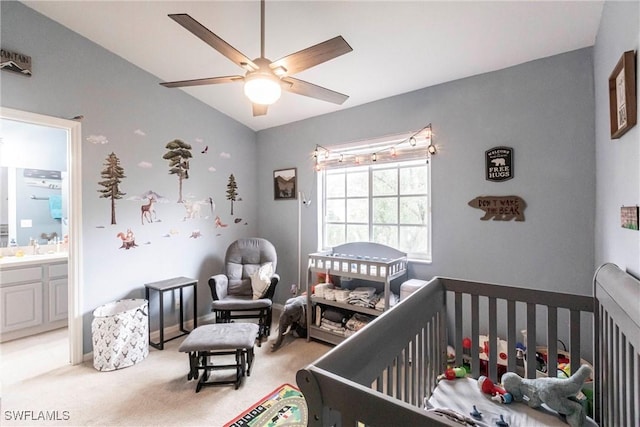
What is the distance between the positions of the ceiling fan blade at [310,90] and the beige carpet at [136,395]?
7.08 ft

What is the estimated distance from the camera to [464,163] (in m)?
2.51

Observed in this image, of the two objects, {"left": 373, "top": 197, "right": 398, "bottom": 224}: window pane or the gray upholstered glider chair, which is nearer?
the gray upholstered glider chair

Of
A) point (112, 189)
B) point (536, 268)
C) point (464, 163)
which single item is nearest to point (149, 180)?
point (112, 189)

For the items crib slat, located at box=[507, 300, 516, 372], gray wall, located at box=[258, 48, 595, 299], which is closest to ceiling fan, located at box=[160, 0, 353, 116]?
gray wall, located at box=[258, 48, 595, 299]

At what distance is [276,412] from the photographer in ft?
6.27

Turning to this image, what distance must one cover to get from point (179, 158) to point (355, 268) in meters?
2.32

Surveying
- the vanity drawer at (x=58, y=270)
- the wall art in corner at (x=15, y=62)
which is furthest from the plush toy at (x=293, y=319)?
the wall art in corner at (x=15, y=62)

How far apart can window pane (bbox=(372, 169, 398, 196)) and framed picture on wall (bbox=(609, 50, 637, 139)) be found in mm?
1751

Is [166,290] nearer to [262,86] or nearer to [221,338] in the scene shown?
[221,338]

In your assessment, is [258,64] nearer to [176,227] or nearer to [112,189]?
[112,189]

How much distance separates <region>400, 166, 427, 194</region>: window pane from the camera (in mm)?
2812

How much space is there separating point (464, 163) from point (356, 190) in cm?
116

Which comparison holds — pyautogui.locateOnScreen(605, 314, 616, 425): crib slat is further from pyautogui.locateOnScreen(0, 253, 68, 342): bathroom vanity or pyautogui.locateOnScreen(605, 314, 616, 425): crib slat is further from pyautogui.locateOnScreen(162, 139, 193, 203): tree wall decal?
pyautogui.locateOnScreen(0, 253, 68, 342): bathroom vanity

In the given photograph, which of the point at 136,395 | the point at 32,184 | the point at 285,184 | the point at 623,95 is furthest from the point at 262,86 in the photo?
the point at 32,184
